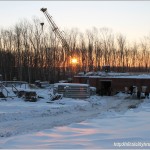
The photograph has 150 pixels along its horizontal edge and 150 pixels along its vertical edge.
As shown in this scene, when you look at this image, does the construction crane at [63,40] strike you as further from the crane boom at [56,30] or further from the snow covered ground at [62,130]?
the snow covered ground at [62,130]

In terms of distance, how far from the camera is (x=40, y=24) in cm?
8112

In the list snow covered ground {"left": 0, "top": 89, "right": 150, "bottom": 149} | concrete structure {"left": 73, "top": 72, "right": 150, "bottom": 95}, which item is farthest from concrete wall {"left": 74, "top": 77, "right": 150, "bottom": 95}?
snow covered ground {"left": 0, "top": 89, "right": 150, "bottom": 149}

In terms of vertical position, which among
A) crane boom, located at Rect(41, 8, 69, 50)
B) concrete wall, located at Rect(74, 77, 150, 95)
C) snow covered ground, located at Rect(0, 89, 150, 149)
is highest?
crane boom, located at Rect(41, 8, 69, 50)

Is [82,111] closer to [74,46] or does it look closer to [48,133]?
[48,133]

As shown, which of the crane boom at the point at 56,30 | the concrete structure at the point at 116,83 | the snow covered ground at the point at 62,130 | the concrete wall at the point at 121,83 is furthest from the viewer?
the crane boom at the point at 56,30

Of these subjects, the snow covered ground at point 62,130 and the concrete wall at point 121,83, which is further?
the concrete wall at point 121,83

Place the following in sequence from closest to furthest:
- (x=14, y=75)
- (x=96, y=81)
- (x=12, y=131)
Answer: (x=12, y=131) < (x=96, y=81) < (x=14, y=75)

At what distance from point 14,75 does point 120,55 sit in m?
28.2

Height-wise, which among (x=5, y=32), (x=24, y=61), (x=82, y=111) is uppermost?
(x=5, y=32)

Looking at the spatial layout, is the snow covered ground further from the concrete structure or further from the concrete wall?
the concrete wall

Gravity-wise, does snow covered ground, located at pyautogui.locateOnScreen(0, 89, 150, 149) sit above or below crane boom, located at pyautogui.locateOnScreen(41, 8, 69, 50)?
below

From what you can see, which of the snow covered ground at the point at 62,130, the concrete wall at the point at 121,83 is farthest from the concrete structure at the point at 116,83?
the snow covered ground at the point at 62,130

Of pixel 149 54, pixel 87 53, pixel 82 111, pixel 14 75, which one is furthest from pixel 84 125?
pixel 149 54

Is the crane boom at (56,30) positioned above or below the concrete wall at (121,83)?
above
